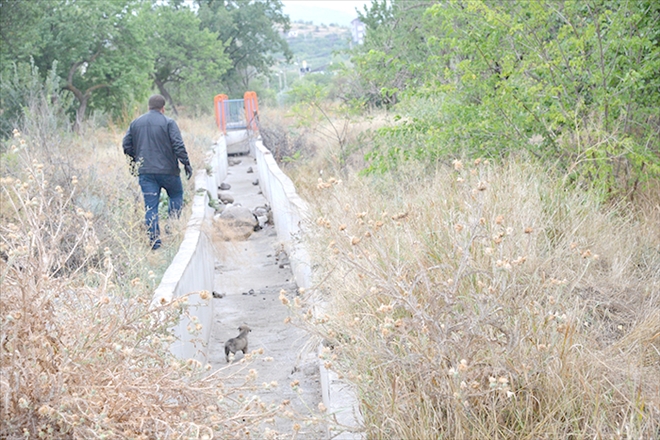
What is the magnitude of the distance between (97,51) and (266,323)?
2225 centimetres

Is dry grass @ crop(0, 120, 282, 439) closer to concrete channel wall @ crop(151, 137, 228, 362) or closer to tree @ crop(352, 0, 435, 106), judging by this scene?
concrete channel wall @ crop(151, 137, 228, 362)

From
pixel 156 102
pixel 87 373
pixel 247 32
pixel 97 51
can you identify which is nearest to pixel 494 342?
pixel 87 373

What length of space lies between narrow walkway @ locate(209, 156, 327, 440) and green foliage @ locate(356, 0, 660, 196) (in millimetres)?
1899

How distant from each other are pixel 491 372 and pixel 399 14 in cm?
2209

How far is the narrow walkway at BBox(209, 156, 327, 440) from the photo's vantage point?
5359mm

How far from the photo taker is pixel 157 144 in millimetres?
9227

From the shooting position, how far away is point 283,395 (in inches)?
214

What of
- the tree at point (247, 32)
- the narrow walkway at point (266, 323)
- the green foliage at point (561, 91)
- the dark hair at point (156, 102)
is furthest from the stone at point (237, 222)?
the tree at point (247, 32)

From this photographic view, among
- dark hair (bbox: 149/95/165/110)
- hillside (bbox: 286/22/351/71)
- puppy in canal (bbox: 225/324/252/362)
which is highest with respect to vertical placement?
dark hair (bbox: 149/95/165/110)

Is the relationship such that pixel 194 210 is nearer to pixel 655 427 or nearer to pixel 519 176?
pixel 519 176

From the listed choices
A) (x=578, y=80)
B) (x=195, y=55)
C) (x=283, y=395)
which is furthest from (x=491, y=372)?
(x=195, y=55)

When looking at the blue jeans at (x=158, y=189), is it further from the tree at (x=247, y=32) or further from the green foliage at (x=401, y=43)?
the tree at (x=247, y=32)

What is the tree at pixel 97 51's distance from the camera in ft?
83.2

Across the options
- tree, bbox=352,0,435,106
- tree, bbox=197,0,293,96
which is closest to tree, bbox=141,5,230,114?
tree, bbox=197,0,293,96
